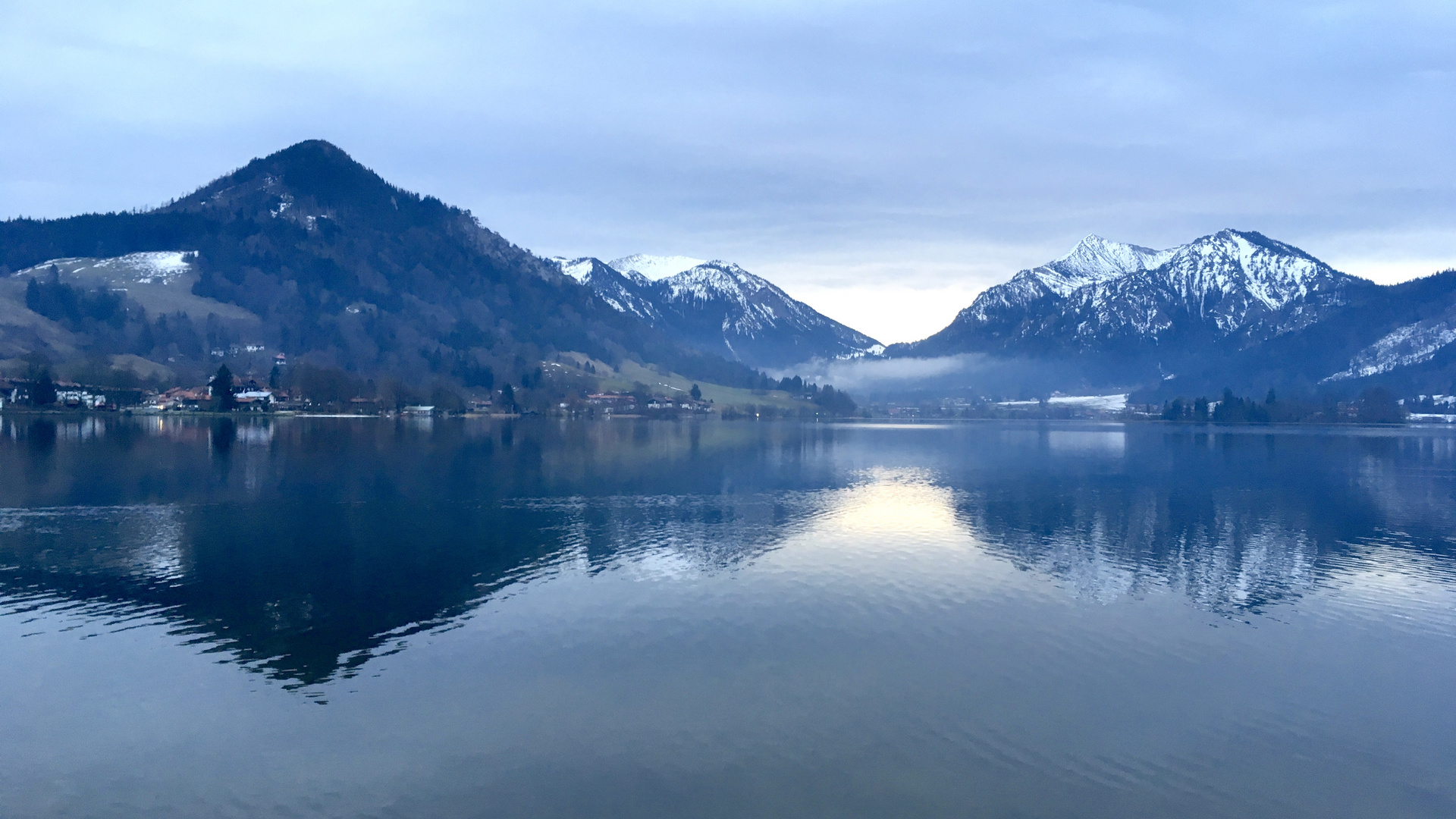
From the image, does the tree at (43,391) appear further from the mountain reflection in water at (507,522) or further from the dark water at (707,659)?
the dark water at (707,659)

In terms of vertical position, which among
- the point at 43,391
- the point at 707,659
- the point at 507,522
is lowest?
the point at 707,659

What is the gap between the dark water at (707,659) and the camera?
64.6 ft

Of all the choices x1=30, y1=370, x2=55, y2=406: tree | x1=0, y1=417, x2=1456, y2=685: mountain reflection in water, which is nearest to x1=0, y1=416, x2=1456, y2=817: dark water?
x1=0, y1=417, x2=1456, y2=685: mountain reflection in water

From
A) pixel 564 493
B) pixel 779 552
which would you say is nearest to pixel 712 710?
pixel 779 552

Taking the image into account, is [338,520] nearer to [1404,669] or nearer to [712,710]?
[712,710]

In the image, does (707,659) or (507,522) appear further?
(507,522)

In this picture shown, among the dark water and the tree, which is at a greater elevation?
the tree

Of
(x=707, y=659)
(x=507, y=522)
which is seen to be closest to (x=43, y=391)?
(x=507, y=522)

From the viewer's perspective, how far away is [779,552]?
47.4m

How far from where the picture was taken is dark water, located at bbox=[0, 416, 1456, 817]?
19.7 metres

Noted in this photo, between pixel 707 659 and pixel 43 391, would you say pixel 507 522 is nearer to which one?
pixel 707 659

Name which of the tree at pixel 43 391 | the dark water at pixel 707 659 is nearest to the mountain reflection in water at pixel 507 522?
the dark water at pixel 707 659

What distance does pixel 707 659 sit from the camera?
2839 centimetres

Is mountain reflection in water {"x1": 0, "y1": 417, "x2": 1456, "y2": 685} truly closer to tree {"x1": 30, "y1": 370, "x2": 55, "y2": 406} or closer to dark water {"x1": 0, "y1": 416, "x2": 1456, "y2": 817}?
dark water {"x1": 0, "y1": 416, "x2": 1456, "y2": 817}
